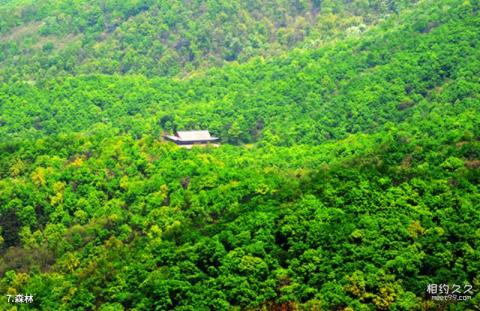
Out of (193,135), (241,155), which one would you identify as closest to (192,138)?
(193,135)

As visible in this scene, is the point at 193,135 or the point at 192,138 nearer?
the point at 192,138

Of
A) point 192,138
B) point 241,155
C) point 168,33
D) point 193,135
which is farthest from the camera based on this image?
point 168,33

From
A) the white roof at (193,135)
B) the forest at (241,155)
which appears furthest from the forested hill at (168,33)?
the white roof at (193,135)

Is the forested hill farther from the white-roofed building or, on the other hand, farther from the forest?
the white-roofed building

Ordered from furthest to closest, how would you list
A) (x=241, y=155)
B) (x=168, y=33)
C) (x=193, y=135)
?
(x=168, y=33) → (x=193, y=135) → (x=241, y=155)

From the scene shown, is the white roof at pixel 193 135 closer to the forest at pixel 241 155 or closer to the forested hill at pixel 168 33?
the forest at pixel 241 155

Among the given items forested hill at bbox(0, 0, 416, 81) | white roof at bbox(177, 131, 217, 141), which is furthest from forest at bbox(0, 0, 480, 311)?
Result: white roof at bbox(177, 131, 217, 141)

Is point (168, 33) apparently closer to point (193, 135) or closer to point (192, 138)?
point (193, 135)
